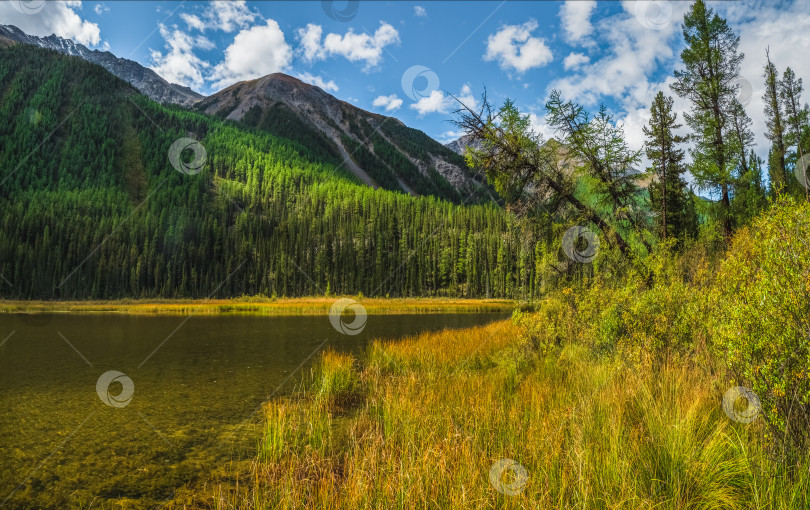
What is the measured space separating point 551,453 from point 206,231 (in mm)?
131013

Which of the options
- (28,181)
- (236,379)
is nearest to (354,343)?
(236,379)

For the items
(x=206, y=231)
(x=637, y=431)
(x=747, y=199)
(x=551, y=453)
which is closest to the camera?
(x=551, y=453)

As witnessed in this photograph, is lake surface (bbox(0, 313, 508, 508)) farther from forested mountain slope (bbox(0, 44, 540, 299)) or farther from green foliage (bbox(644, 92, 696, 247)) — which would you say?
forested mountain slope (bbox(0, 44, 540, 299))

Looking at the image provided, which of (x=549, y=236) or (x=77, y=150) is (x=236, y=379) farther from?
(x=77, y=150)

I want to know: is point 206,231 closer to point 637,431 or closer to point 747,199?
point 747,199

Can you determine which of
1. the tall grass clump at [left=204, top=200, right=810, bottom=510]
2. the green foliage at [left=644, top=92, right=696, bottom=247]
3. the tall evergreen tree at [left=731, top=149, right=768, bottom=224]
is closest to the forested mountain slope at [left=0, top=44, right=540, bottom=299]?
the tall evergreen tree at [left=731, top=149, right=768, bottom=224]

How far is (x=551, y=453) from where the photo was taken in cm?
490

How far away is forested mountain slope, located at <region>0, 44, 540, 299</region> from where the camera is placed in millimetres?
99750

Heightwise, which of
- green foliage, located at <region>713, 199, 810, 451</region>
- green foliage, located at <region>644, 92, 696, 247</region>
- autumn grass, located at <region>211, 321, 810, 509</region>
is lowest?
autumn grass, located at <region>211, 321, 810, 509</region>

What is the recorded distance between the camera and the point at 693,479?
4.04m

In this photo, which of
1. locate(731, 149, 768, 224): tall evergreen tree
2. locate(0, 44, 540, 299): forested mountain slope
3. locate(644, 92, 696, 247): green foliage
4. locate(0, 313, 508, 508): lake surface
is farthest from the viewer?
locate(0, 44, 540, 299): forested mountain slope

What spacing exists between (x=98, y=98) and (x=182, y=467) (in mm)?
248749

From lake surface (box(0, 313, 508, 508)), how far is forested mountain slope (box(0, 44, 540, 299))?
64.1 metres

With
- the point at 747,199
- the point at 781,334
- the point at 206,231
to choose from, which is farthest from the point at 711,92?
the point at 206,231
